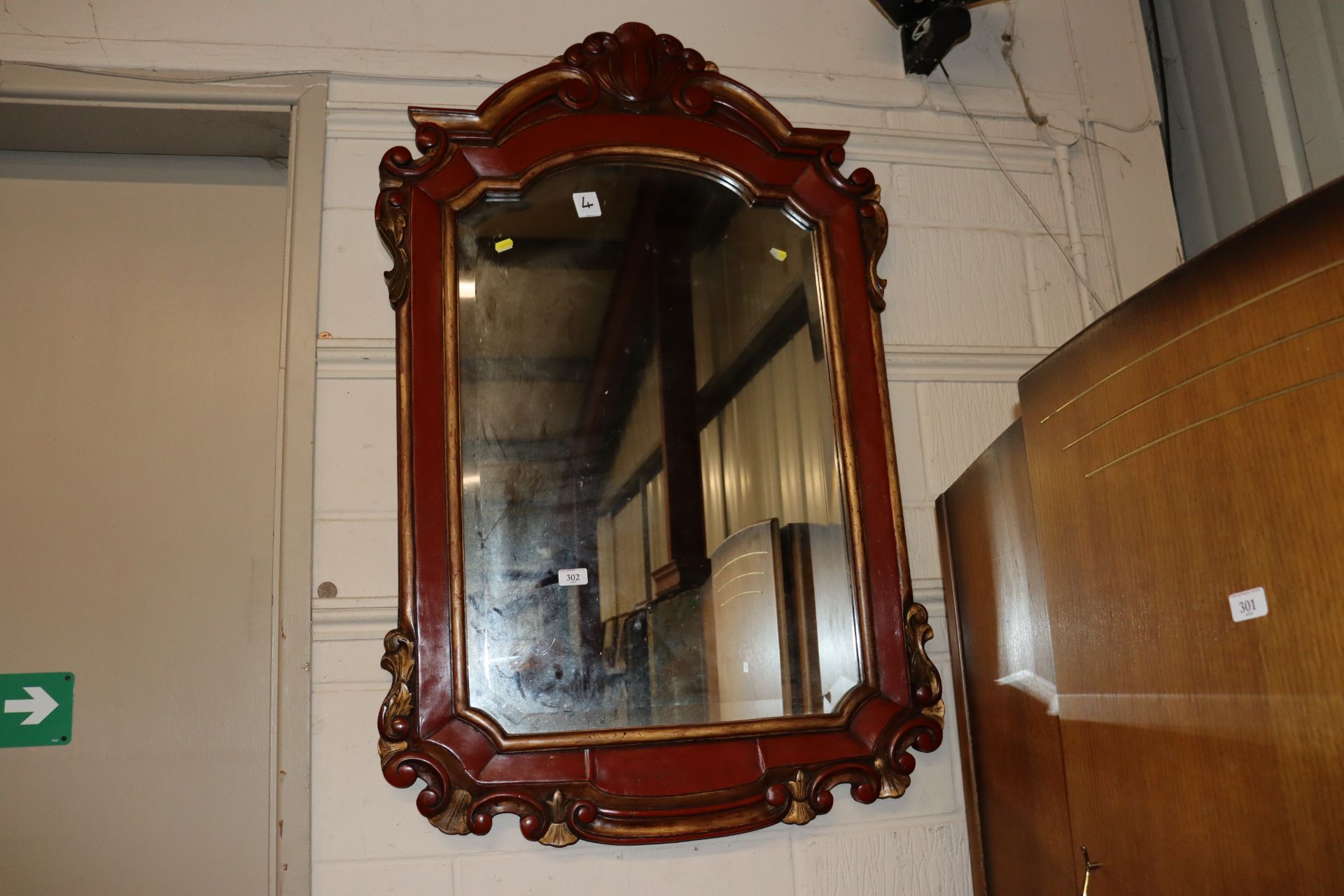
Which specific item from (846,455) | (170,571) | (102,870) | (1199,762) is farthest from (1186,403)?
(102,870)

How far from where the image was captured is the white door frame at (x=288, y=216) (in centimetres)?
144

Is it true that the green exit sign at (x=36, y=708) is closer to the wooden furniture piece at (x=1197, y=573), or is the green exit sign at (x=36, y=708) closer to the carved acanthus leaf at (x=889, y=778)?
the carved acanthus leaf at (x=889, y=778)

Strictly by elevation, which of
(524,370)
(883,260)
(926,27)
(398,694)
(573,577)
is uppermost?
(926,27)

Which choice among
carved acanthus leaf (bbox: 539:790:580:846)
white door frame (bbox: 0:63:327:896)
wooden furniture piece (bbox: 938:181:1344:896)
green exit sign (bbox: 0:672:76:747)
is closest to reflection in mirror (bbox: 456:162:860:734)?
carved acanthus leaf (bbox: 539:790:580:846)

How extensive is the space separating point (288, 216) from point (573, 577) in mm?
753

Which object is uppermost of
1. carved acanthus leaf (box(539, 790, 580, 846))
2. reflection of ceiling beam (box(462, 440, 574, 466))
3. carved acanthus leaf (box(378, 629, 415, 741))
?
reflection of ceiling beam (box(462, 440, 574, 466))

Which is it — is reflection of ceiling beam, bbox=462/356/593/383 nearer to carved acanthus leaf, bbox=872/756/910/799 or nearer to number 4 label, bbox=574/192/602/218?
number 4 label, bbox=574/192/602/218

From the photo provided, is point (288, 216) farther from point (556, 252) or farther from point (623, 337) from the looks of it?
point (623, 337)

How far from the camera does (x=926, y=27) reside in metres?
1.84

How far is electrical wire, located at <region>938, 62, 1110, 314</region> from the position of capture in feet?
6.14

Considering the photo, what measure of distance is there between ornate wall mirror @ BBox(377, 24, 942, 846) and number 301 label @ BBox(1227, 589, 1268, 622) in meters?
0.72

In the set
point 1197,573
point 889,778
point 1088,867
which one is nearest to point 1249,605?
point 1197,573

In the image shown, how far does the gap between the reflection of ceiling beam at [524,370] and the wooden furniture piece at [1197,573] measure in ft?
2.19

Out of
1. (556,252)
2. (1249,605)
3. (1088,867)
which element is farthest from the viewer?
(556,252)
